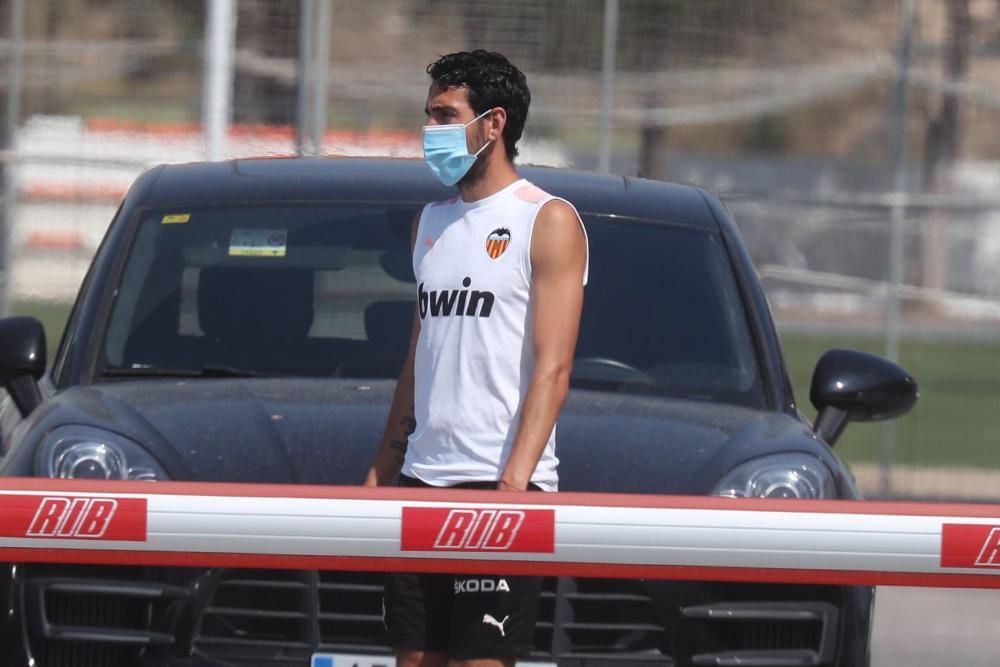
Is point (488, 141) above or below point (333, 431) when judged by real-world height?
above

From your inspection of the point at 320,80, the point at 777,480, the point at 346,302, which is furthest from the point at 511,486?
the point at 320,80

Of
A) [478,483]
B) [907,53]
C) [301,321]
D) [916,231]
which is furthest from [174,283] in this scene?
[916,231]

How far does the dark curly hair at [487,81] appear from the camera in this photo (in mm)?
4168

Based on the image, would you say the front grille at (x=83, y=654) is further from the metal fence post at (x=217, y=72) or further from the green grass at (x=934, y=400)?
the green grass at (x=934, y=400)

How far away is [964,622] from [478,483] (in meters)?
4.88

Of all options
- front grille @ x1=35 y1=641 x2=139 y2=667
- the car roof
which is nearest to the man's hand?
front grille @ x1=35 y1=641 x2=139 y2=667

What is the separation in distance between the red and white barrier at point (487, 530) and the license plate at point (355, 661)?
72 cm

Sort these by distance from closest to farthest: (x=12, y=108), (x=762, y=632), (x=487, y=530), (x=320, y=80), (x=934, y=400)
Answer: (x=487, y=530), (x=762, y=632), (x=320, y=80), (x=12, y=108), (x=934, y=400)

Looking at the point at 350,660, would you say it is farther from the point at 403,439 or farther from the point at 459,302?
the point at 459,302

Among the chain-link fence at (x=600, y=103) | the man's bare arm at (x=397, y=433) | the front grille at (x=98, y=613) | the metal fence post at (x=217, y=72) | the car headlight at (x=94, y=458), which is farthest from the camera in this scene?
the chain-link fence at (x=600, y=103)

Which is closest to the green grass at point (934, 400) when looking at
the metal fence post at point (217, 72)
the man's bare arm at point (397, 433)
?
the metal fence post at point (217, 72)

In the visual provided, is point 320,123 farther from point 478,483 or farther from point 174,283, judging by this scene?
point 478,483

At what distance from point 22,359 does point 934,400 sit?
14.6 meters

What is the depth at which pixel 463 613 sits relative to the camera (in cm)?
406
